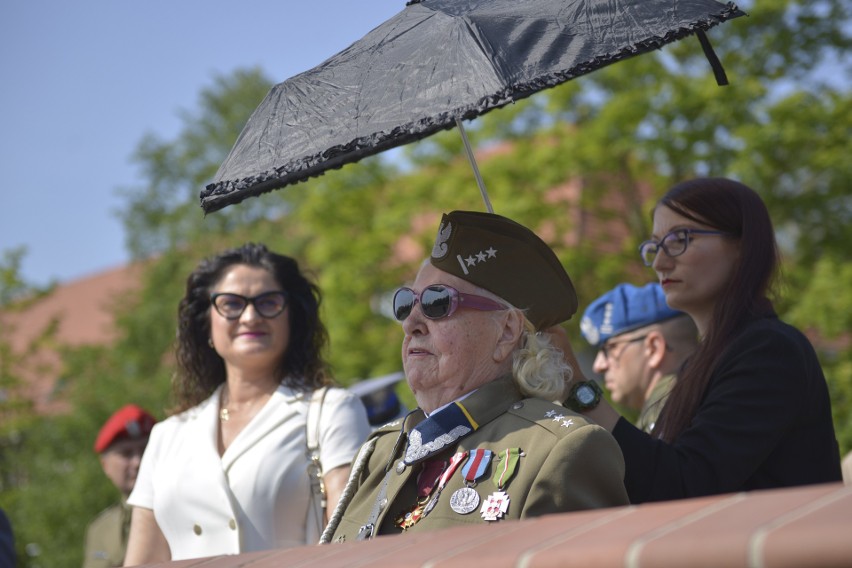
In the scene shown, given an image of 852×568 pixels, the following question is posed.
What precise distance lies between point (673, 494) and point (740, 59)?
14757 mm

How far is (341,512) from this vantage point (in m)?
→ 3.38

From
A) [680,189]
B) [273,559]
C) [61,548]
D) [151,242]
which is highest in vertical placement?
[151,242]

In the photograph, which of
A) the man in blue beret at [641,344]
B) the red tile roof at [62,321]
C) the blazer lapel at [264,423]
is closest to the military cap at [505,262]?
the blazer lapel at [264,423]

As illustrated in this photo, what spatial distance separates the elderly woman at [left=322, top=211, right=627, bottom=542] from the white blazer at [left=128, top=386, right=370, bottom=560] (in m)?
0.85

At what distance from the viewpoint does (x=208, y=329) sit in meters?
4.94

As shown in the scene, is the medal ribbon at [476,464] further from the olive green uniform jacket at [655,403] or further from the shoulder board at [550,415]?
the olive green uniform jacket at [655,403]

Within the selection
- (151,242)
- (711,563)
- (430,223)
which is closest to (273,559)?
(711,563)

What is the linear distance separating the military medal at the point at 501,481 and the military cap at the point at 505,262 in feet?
1.64

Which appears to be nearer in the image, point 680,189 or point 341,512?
point 341,512

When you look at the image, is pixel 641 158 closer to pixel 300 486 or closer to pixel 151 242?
pixel 300 486

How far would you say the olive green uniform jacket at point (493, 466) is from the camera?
277 centimetres

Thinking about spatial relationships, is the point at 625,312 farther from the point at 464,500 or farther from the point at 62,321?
the point at 62,321

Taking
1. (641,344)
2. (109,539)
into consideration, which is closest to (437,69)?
(641,344)

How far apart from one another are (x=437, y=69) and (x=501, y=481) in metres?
1.01
